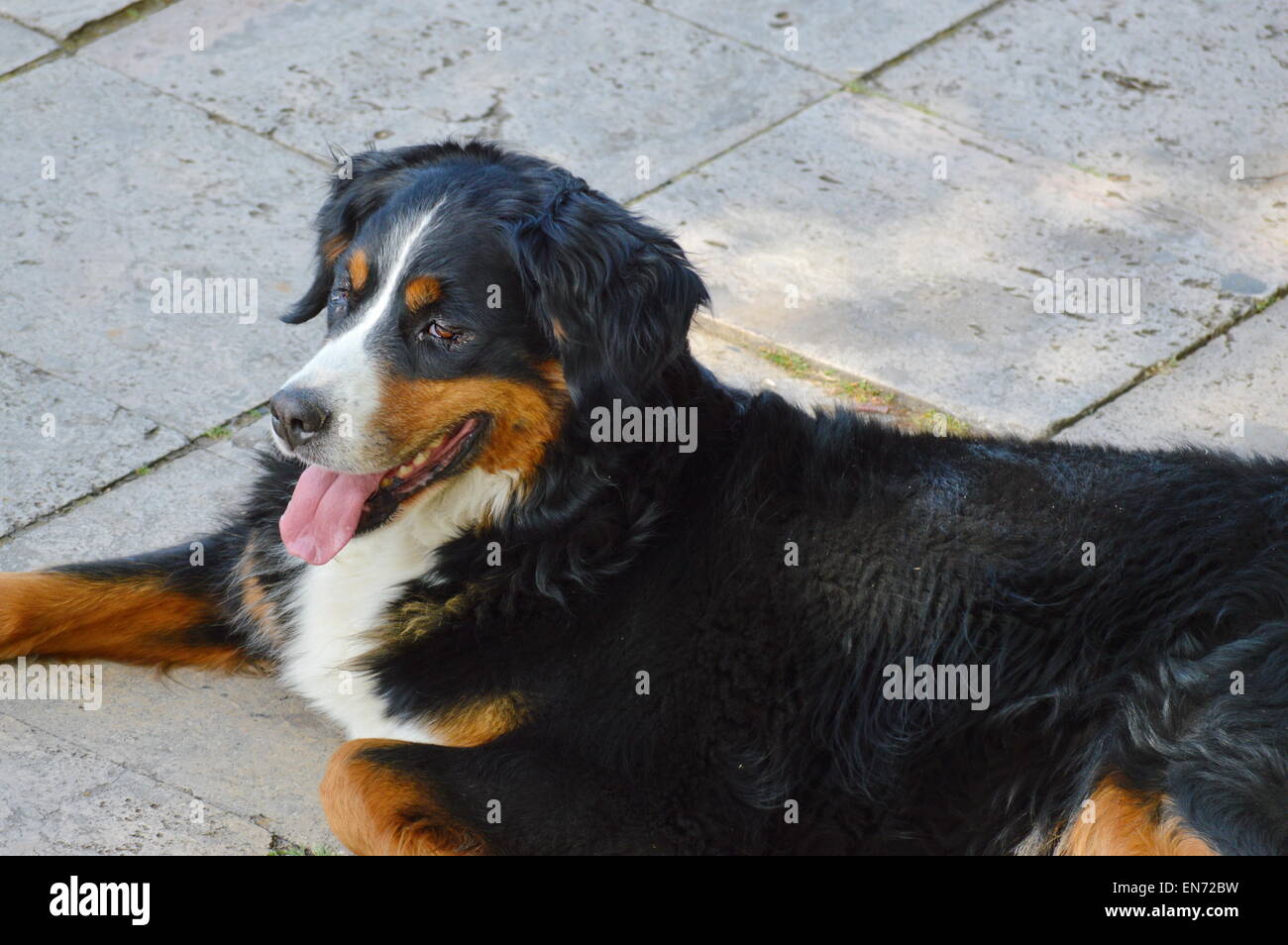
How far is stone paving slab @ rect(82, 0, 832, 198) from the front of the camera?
6785 mm

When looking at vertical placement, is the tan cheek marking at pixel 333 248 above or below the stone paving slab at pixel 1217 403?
above

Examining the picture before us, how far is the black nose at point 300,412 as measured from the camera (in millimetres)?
3805

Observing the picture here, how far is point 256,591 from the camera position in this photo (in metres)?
4.42

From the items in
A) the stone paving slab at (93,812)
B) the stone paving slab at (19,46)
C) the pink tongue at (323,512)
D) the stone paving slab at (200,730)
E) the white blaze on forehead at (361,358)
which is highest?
the white blaze on forehead at (361,358)

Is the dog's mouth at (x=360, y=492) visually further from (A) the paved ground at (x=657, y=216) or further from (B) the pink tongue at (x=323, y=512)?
(A) the paved ground at (x=657, y=216)

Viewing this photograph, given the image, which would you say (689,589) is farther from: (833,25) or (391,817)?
(833,25)

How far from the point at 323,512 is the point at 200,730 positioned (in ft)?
2.39

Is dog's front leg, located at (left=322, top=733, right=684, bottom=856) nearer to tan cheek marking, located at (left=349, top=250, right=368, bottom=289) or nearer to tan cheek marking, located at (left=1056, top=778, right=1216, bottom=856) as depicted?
tan cheek marking, located at (left=1056, top=778, right=1216, bottom=856)

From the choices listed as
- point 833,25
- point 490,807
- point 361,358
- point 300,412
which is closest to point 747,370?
point 361,358

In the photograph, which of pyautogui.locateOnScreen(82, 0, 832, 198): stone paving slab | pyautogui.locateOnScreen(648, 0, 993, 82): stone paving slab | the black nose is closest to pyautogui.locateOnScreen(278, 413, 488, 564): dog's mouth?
the black nose

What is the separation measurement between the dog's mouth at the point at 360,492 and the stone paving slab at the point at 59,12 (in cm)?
403

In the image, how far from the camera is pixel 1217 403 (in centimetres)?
570

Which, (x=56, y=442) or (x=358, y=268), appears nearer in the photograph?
(x=358, y=268)

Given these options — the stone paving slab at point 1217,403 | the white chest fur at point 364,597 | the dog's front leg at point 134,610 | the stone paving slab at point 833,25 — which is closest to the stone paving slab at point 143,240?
the dog's front leg at point 134,610
